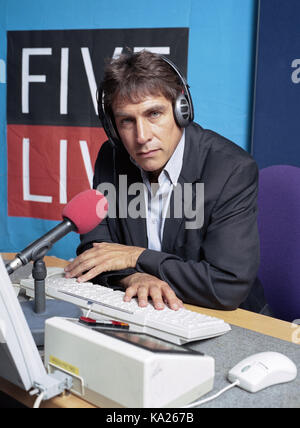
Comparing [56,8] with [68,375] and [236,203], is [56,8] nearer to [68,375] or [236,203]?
[236,203]

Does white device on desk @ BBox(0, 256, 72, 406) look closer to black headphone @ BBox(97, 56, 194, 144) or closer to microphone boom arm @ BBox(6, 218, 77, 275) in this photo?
microphone boom arm @ BBox(6, 218, 77, 275)

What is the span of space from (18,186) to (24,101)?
19.2 inches

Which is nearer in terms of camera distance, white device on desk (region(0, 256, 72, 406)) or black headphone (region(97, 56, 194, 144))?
white device on desk (region(0, 256, 72, 406))

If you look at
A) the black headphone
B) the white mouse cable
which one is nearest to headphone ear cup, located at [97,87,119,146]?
the black headphone

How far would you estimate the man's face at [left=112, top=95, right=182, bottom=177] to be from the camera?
117cm

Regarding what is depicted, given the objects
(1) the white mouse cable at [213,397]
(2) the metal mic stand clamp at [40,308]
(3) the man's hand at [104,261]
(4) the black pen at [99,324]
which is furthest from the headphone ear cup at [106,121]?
(1) the white mouse cable at [213,397]

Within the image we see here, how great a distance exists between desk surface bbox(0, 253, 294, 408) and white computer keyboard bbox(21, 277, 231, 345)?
0.26ft

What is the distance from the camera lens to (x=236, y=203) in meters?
1.17

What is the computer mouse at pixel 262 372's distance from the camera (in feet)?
2.09

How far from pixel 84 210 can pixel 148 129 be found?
0.48m

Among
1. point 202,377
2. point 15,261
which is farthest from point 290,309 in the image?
point 15,261

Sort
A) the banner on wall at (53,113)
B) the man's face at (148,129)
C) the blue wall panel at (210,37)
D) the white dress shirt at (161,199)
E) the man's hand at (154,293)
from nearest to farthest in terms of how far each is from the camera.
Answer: the man's hand at (154,293), the man's face at (148,129), the white dress shirt at (161,199), the blue wall panel at (210,37), the banner on wall at (53,113)

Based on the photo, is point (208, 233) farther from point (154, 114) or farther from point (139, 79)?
point (139, 79)

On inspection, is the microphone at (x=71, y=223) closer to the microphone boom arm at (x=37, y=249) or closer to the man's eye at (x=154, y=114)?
the microphone boom arm at (x=37, y=249)
